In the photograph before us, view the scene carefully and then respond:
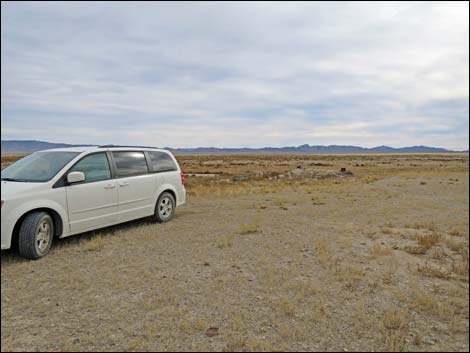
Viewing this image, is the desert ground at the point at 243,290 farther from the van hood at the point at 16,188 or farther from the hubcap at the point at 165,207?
the van hood at the point at 16,188

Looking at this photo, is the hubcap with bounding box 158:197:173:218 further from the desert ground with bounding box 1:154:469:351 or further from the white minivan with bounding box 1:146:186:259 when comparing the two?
the desert ground with bounding box 1:154:469:351

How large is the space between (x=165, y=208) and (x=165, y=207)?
1.0 inches

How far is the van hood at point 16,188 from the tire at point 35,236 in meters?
0.36

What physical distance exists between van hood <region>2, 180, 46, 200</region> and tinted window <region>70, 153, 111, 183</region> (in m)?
0.78

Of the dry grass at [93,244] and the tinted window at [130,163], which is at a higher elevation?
the tinted window at [130,163]

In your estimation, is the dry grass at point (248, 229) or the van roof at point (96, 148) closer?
the van roof at point (96, 148)

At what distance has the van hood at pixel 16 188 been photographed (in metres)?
4.40

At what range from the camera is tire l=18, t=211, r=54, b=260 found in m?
4.72

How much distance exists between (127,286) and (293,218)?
20.2ft

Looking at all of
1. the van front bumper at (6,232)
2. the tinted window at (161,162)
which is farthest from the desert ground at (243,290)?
the tinted window at (161,162)

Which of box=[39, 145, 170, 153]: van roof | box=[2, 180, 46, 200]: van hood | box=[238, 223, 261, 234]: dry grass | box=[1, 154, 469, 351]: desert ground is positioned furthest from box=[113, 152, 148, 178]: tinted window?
box=[238, 223, 261, 234]: dry grass

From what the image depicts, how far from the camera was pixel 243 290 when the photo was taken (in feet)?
14.1

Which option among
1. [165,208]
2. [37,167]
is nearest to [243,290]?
[37,167]

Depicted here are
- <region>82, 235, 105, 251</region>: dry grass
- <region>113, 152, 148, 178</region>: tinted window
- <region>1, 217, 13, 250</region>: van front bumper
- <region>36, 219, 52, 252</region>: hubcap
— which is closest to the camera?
<region>1, 217, 13, 250</region>: van front bumper
